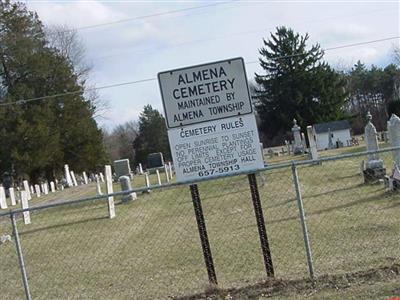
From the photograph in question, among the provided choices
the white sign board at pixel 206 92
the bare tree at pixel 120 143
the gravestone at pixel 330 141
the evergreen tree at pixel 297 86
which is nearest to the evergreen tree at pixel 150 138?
the bare tree at pixel 120 143

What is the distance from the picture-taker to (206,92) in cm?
707

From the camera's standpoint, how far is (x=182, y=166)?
7016 mm

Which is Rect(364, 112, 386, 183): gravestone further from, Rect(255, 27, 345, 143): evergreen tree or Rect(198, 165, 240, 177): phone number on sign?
Rect(255, 27, 345, 143): evergreen tree

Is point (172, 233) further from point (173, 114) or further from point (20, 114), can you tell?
point (20, 114)

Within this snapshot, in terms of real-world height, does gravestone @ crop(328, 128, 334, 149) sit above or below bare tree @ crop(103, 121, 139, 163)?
below

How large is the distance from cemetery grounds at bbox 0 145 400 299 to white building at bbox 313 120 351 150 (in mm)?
41937

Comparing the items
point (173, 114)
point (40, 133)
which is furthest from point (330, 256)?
point (40, 133)

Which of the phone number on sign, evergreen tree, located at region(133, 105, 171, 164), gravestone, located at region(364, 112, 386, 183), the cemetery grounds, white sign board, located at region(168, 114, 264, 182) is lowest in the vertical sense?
the cemetery grounds

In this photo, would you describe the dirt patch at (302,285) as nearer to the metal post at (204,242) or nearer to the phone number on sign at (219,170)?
the metal post at (204,242)

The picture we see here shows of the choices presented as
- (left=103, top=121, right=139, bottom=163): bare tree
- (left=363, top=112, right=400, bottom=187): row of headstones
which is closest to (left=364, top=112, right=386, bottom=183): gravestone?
(left=363, top=112, right=400, bottom=187): row of headstones

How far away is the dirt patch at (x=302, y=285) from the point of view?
605 cm

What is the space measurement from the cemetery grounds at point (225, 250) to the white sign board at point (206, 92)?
→ 97 centimetres

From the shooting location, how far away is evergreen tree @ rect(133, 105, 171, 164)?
8762 centimetres

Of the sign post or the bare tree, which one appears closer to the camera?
the sign post
